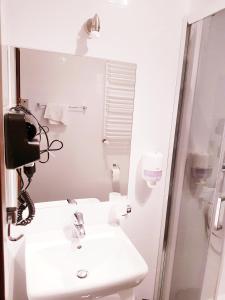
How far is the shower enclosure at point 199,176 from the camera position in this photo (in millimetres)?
1282

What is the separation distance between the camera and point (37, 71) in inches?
48.1

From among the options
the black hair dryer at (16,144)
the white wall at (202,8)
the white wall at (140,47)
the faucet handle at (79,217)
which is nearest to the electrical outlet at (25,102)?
the white wall at (140,47)

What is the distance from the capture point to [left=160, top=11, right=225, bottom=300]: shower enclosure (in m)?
1.28

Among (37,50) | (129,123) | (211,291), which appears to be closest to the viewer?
(37,50)

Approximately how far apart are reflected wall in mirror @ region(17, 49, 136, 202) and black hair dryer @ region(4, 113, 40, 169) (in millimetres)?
469

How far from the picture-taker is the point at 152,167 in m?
1.44

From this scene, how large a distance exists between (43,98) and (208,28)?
99cm

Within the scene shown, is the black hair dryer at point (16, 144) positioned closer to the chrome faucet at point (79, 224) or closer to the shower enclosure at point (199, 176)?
the chrome faucet at point (79, 224)

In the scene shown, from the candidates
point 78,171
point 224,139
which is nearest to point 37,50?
point 78,171

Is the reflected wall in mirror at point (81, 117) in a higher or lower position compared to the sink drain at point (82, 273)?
higher

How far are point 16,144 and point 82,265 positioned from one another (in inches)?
31.6

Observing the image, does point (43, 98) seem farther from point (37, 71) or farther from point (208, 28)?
point (208, 28)

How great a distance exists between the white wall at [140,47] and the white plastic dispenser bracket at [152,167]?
2.0 inches

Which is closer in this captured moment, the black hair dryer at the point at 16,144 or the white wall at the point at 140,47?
the black hair dryer at the point at 16,144
